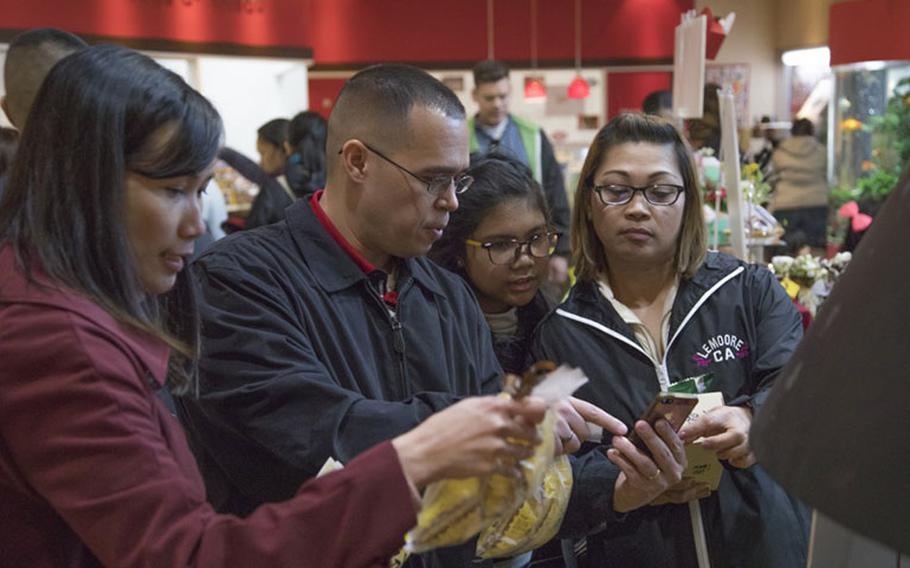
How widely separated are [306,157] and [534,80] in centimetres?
810

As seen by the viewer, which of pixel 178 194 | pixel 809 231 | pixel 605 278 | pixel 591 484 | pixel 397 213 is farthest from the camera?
pixel 809 231

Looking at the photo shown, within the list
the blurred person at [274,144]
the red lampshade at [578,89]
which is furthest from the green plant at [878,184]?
the blurred person at [274,144]

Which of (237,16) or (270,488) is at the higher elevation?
(237,16)

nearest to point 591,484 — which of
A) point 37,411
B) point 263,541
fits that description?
point 263,541

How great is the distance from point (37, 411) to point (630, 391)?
148 cm

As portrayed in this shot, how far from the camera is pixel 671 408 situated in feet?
6.38

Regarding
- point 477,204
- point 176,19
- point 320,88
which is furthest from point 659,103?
point 320,88

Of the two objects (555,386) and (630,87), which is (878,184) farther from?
(555,386)

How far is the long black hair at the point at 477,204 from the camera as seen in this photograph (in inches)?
107

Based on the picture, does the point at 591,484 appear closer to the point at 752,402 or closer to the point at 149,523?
the point at 752,402

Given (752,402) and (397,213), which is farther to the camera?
(752,402)

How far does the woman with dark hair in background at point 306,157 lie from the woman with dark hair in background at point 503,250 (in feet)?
8.70

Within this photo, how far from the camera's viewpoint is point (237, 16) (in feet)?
31.4

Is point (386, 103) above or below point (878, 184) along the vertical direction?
above
